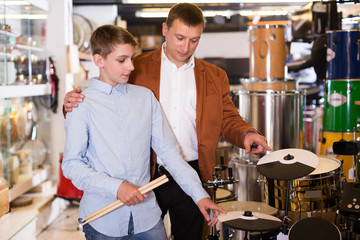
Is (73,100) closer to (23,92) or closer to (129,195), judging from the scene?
(129,195)

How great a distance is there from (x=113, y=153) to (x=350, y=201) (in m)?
1.48

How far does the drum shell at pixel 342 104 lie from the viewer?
4.30 metres

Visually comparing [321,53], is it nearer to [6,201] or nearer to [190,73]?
[190,73]

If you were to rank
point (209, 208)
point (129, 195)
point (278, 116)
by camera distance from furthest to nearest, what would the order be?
point (278, 116) < point (209, 208) < point (129, 195)

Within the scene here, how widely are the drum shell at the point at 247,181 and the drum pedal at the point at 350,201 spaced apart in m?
1.10

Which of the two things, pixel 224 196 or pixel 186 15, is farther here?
pixel 224 196

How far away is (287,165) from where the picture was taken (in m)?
2.20

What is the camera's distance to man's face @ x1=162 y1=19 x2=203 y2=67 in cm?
228

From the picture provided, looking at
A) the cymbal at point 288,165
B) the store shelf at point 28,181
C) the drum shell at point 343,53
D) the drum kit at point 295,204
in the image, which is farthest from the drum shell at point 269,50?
the store shelf at point 28,181

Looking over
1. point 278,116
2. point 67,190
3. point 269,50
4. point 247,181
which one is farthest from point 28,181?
point 269,50

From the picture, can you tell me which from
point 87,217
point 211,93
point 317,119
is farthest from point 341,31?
point 87,217

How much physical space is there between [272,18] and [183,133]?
19.4ft

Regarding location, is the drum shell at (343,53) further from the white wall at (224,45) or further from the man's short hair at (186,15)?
the white wall at (224,45)

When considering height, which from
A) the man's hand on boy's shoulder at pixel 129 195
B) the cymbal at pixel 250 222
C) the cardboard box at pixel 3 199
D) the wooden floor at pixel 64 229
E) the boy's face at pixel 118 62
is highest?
the boy's face at pixel 118 62
